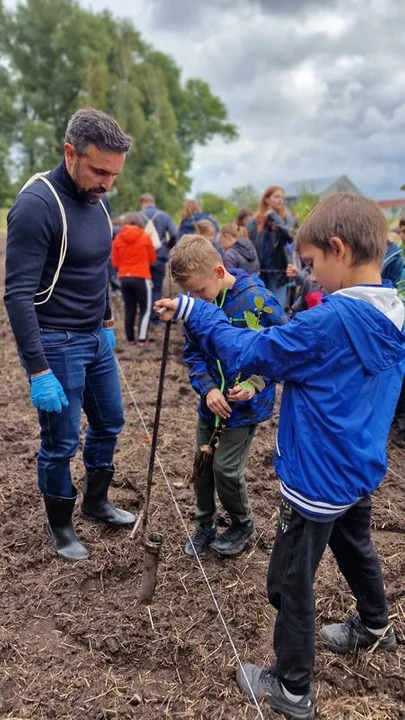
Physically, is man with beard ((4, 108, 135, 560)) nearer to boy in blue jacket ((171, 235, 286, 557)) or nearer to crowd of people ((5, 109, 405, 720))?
crowd of people ((5, 109, 405, 720))

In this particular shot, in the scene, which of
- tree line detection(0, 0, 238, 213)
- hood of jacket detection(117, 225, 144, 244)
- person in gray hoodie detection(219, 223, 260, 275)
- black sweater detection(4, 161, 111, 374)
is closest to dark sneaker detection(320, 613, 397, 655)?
black sweater detection(4, 161, 111, 374)

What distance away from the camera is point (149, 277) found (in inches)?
312

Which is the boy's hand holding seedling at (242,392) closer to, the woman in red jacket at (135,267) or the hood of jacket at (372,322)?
the hood of jacket at (372,322)

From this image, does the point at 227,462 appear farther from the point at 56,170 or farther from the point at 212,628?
the point at 56,170

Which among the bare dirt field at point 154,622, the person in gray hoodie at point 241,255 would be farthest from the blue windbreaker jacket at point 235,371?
the person in gray hoodie at point 241,255

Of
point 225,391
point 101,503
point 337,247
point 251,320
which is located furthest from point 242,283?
point 101,503

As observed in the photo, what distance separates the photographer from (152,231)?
28.7 ft

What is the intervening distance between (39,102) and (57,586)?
106 feet

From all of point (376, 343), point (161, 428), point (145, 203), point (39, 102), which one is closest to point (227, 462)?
point (376, 343)

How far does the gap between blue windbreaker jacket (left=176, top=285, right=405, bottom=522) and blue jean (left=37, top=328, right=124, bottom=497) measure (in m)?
1.10

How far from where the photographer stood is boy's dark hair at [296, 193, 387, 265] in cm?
179

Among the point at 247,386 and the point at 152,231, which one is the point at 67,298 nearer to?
the point at 247,386

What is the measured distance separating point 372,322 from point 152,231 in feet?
24.1

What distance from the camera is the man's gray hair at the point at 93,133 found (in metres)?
2.50
